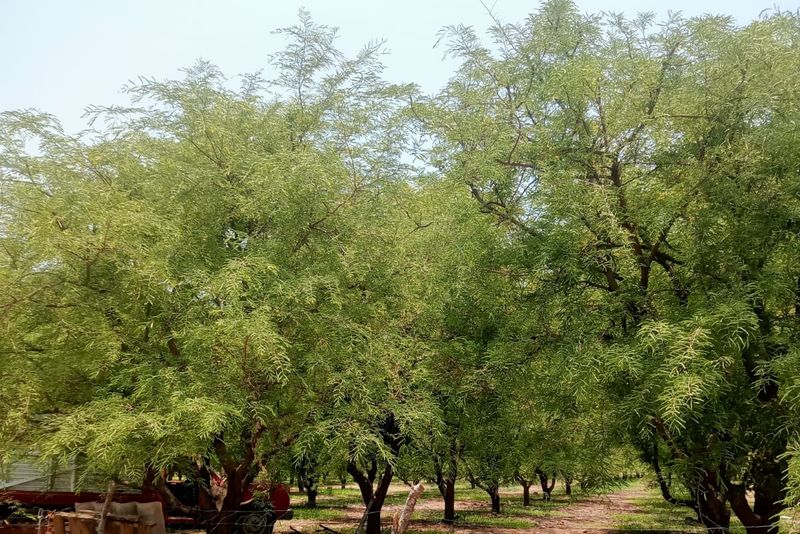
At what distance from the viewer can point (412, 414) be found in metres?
7.03

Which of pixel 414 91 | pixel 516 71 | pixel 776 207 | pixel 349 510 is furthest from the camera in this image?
pixel 349 510

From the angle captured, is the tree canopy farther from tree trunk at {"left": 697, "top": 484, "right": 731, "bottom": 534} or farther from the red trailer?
the red trailer

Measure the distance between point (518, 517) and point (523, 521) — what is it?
1122mm

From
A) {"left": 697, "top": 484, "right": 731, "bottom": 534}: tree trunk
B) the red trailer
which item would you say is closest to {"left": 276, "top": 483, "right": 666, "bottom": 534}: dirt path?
the red trailer

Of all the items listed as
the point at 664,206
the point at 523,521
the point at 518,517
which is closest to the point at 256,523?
the point at 664,206

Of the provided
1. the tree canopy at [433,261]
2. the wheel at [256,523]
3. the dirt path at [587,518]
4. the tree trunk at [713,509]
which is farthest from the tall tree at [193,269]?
the dirt path at [587,518]

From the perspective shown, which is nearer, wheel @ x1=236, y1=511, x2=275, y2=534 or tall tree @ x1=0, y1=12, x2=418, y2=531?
tall tree @ x1=0, y1=12, x2=418, y2=531

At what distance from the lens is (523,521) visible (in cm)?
1479

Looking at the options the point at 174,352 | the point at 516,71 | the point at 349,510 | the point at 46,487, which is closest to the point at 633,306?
the point at 516,71

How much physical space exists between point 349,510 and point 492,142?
1320 cm

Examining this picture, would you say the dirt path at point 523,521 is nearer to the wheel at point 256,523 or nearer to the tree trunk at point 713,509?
the wheel at point 256,523

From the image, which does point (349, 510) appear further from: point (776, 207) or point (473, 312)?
point (776, 207)

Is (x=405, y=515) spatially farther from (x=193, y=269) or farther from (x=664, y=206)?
(x=664, y=206)

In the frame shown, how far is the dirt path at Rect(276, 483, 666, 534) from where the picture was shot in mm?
13242
